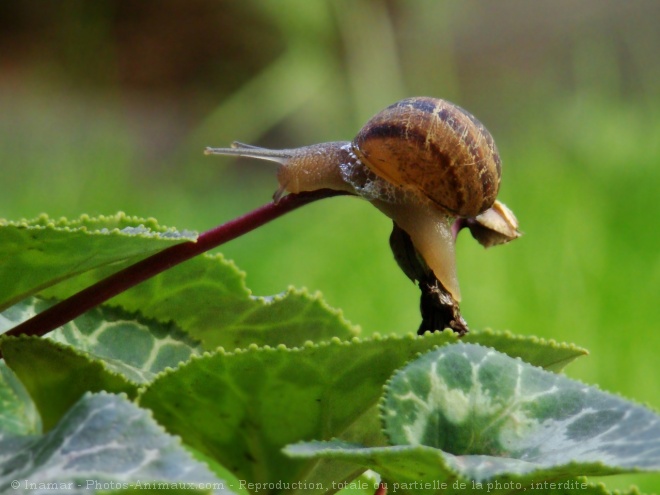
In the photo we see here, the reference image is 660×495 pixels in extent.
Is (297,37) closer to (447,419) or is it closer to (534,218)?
(534,218)

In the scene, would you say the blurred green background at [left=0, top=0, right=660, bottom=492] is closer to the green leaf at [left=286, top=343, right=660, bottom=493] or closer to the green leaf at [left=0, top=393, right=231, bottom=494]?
the green leaf at [left=286, top=343, right=660, bottom=493]

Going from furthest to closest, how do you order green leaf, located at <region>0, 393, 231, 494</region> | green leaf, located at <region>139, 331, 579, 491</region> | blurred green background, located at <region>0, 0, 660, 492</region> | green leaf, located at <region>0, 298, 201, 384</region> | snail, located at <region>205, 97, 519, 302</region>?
blurred green background, located at <region>0, 0, 660, 492</region> < snail, located at <region>205, 97, 519, 302</region> < green leaf, located at <region>0, 298, 201, 384</region> < green leaf, located at <region>139, 331, 579, 491</region> < green leaf, located at <region>0, 393, 231, 494</region>

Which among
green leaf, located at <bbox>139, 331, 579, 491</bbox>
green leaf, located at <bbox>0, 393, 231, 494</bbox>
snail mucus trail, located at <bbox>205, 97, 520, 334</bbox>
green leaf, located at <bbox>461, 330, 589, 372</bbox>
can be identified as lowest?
green leaf, located at <bbox>0, 393, 231, 494</bbox>

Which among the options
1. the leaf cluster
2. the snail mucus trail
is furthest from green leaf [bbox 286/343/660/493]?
the snail mucus trail

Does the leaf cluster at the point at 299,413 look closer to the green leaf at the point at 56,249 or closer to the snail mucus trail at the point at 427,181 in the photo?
the green leaf at the point at 56,249

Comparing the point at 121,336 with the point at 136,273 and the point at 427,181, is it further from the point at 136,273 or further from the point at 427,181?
the point at 427,181

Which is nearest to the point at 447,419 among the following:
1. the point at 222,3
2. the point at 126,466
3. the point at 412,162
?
the point at 126,466

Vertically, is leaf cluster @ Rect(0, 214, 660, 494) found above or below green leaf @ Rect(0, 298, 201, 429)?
below

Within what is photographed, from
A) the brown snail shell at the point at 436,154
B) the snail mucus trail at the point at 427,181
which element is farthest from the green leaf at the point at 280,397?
the brown snail shell at the point at 436,154
